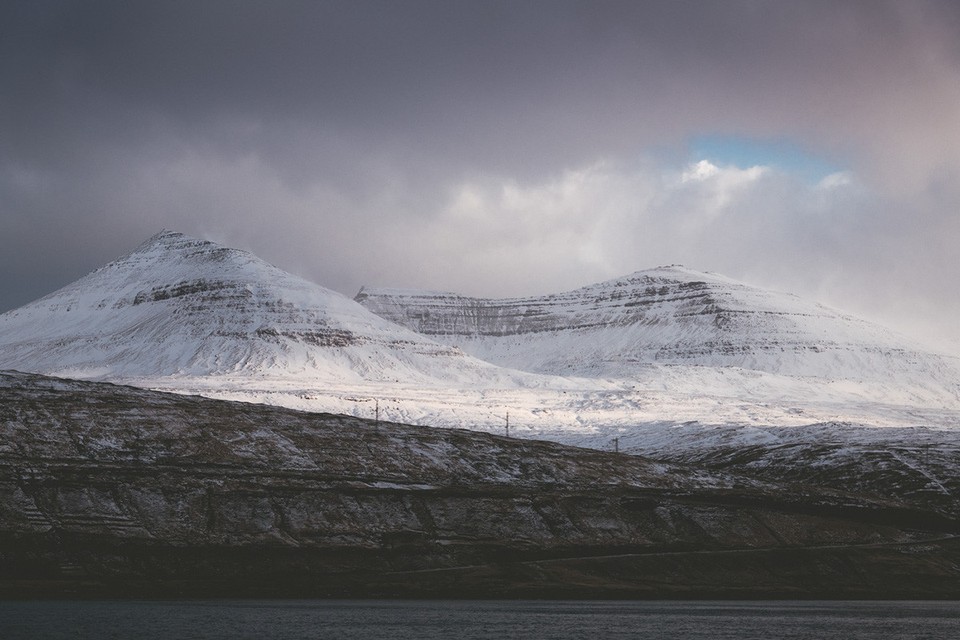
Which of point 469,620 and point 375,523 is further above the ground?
point 375,523

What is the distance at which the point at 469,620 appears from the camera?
3019 inches

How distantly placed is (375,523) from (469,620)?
2473 cm

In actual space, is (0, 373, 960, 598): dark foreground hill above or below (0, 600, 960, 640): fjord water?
above

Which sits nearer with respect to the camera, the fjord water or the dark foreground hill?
the fjord water

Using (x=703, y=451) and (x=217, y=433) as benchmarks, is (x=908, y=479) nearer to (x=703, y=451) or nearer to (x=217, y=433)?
(x=703, y=451)

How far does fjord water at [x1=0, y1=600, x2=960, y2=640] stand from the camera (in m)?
70.1

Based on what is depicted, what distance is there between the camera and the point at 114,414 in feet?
393

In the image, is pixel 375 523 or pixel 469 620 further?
pixel 375 523

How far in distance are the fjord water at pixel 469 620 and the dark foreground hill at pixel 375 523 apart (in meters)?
5.59

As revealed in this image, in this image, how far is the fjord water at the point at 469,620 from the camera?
7006 centimetres

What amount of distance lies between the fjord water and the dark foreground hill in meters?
5.59

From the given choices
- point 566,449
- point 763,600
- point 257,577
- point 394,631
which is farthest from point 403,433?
point 394,631

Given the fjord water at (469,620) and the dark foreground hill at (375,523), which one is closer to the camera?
the fjord water at (469,620)

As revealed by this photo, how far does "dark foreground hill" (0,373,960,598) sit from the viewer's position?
90.4 m
